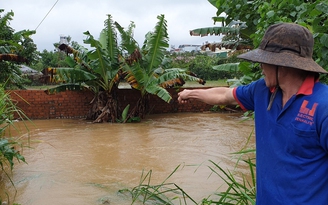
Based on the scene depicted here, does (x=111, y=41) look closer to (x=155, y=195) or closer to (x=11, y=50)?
(x=11, y=50)

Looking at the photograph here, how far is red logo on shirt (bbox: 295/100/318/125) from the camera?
1.34m

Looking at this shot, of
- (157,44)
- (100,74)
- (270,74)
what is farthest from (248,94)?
(100,74)

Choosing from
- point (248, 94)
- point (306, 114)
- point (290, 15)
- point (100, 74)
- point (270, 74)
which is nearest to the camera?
point (306, 114)

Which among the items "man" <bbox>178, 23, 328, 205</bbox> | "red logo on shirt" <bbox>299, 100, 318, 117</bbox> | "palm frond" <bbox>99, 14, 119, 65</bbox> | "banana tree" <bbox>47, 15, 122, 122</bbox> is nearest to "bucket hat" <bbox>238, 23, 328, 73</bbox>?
"man" <bbox>178, 23, 328, 205</bbox>

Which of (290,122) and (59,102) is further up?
(290,122)

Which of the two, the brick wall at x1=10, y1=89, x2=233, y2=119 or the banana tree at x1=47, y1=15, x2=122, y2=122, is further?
the brick wall at x1=10, y1=89, x2=233, y2=119

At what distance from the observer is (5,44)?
11195mm

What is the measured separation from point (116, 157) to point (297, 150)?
17.3 feet

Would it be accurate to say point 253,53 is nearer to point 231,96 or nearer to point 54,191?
point 231,96

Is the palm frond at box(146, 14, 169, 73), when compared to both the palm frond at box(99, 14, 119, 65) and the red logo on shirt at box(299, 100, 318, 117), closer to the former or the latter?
the palm frond at box(99, 14, 119, 65)

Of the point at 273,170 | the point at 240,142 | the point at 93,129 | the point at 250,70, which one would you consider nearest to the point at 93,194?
the point at 250,70

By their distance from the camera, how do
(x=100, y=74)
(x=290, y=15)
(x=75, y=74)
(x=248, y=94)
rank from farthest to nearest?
1. (x=100, y=74)
2. (x=75, y=74)
3. (x=290, y=15)
4. (x=248, y=94)

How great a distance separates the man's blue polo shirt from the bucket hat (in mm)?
89

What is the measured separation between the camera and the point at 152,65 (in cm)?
1061
